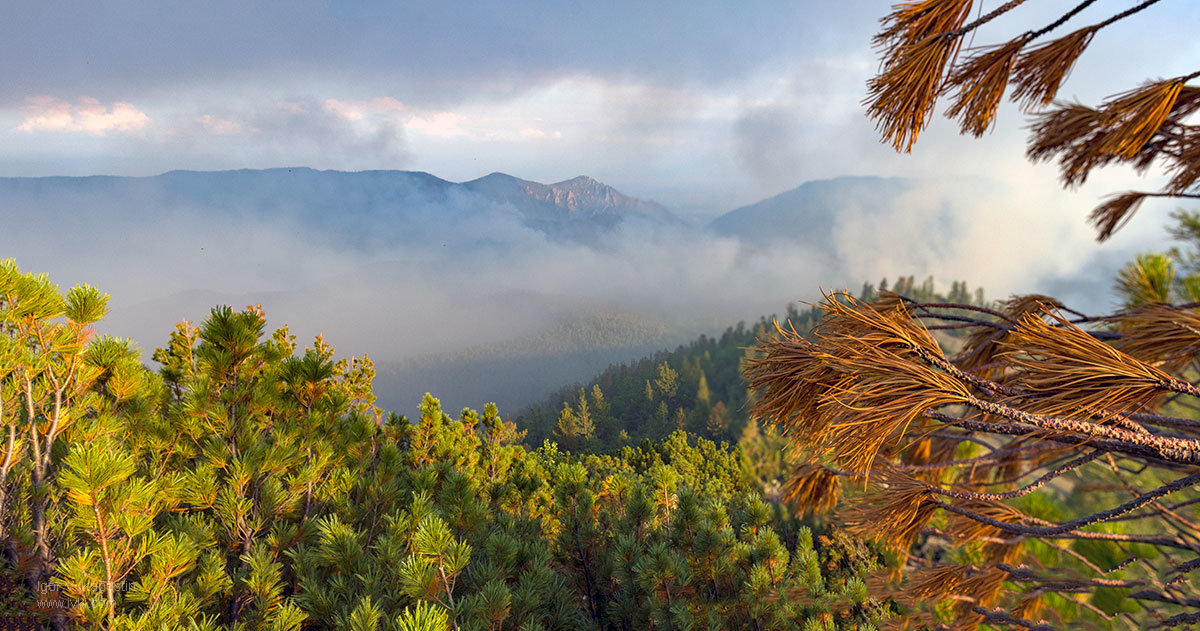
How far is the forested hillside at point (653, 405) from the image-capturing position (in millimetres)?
68500

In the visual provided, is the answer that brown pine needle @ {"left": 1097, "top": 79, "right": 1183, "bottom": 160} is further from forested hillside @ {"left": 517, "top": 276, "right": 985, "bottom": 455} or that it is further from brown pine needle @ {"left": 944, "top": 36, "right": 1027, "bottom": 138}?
forested hillside @ {"left": 517, "top": 276, "right": 985, "bottom": 455}

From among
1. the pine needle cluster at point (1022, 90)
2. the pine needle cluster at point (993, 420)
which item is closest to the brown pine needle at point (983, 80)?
the pine needle cluster at point (1022, 90)

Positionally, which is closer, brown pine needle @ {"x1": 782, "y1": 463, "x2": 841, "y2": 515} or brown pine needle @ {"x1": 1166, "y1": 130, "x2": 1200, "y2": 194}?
brown pine needle @ {"x1": 1166, "y1": 130, "x2": 1200, "y2": 194}

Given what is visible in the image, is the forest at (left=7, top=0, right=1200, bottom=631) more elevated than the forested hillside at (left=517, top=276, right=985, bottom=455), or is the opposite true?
the forest at (left=7, top=0, right=1200, bottom=631)

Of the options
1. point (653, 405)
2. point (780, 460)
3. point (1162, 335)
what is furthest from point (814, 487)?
point (653, 405)

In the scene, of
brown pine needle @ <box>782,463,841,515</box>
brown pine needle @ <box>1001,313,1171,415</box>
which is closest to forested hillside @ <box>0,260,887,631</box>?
brown pine needle @ <box>782,463,841,515</box>

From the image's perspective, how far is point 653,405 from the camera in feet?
277

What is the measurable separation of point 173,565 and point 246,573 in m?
0.59

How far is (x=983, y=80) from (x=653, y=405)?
84.6m

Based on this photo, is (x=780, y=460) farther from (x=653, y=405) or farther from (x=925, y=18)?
(x=653, y=405)

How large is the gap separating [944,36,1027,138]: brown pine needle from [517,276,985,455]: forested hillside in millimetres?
58658

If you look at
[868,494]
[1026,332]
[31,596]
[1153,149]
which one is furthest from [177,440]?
[1153,149]

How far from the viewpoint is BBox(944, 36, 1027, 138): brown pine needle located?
81.9 inches

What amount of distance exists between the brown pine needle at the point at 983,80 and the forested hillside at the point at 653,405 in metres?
58.7
